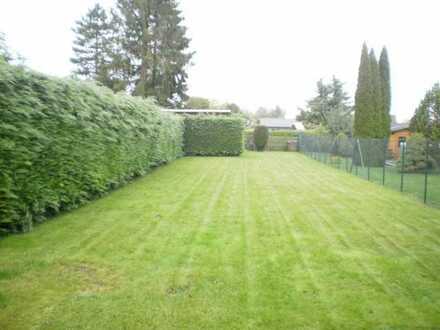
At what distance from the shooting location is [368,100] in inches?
666

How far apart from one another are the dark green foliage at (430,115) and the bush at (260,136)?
12.0m

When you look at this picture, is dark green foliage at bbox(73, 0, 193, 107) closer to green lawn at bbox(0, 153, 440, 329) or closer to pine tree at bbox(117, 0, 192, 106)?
pine tree at bbox(117, 0, 192, 106)

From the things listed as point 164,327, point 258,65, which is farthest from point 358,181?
point 258,65

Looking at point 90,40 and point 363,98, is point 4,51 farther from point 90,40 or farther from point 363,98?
point 90,40

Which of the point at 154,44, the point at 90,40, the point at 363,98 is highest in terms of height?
the point at 90,40

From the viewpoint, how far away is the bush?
25.8 meters

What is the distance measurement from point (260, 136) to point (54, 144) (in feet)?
71.8

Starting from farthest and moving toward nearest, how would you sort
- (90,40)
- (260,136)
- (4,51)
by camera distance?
(90,40)
(260,136)
(4,51)

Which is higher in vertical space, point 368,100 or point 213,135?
point 368,100

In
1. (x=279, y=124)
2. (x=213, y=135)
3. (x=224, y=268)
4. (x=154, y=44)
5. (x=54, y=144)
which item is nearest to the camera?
(x=224, y=268)

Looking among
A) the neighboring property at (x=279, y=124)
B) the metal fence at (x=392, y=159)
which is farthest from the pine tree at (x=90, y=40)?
the neighboring property at (x=279, y=124)

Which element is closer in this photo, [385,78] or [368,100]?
[368,100]

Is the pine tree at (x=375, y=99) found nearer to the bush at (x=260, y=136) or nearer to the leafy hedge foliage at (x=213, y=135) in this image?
the leafy hedge foliage at (x=213, y=135)

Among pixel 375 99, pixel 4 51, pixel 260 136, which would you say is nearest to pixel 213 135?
pixel 260 136
